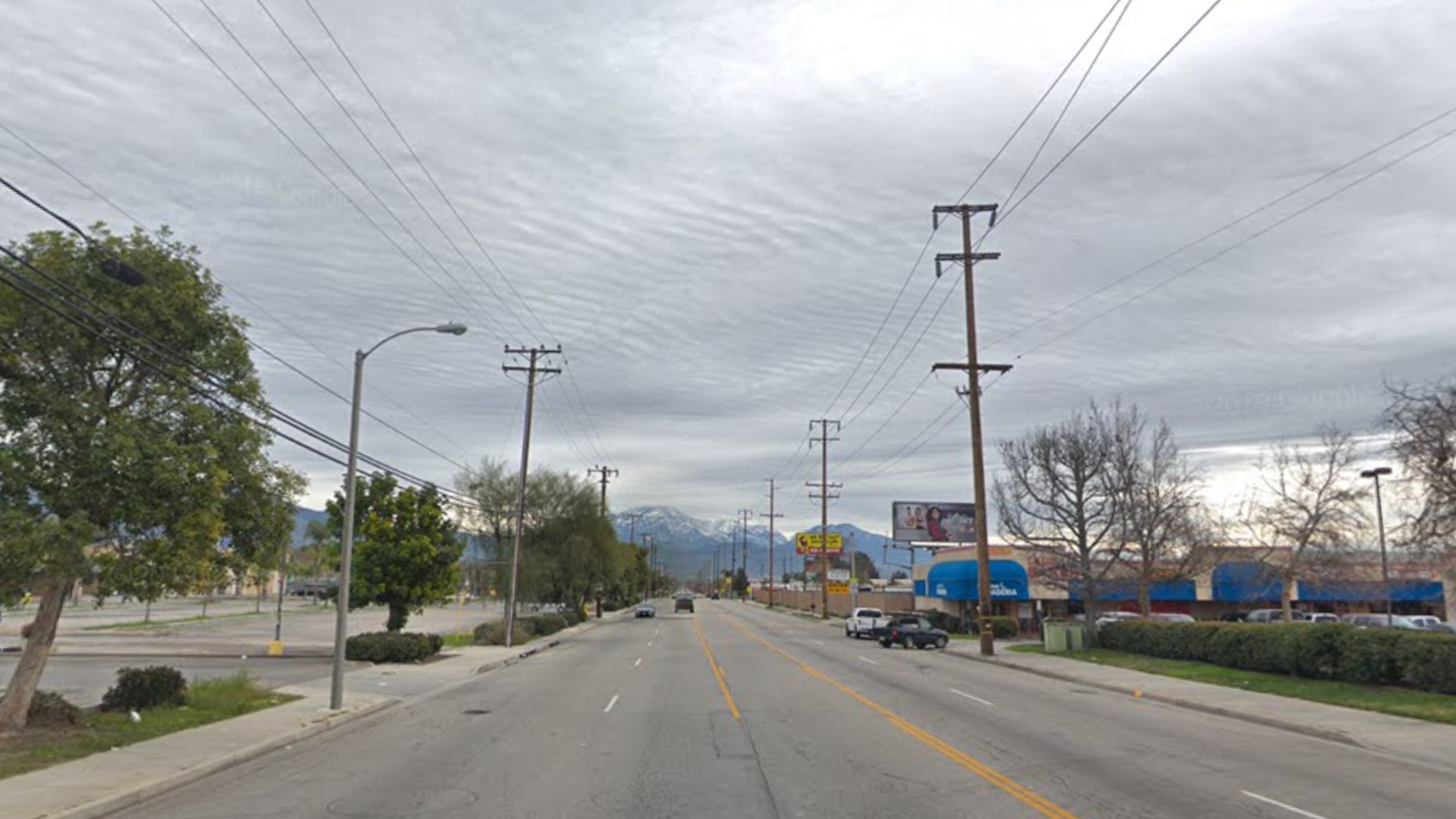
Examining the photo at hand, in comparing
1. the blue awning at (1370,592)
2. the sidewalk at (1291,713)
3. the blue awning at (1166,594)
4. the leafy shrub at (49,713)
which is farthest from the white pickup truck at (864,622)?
the leafy shrub at (49,713)

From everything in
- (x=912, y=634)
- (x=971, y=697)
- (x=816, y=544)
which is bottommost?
(x=912, y=634)

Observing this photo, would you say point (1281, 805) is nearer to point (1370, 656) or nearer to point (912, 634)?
point (1370, 656)

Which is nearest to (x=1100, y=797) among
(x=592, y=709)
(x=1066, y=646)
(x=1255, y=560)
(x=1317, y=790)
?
(x=1317, y=790)

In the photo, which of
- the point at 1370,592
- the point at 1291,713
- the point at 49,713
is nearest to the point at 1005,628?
the point at 1370,592

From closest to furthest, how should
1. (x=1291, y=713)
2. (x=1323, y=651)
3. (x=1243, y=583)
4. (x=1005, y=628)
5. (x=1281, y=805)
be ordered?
1. (x=1281, y=805)
2. (x=1291, y=713)
3. (x=1323, y=651)
4. (x=1243, y=583)
5. (x=1005, y=628)

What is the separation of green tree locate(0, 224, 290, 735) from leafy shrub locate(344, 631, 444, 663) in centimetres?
1562

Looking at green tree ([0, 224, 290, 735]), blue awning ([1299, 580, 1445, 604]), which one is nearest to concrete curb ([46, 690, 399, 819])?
green tree ([0, 224, 290, 735])

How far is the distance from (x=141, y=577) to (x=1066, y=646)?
103ft

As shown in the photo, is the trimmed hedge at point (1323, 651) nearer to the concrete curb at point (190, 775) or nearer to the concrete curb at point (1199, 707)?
the concrete curb at point (1199, 707)

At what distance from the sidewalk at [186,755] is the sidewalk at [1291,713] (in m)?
16.5

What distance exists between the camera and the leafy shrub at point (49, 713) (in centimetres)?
1491

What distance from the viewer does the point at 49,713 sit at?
15.1 m

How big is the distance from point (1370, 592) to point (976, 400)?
25678mm

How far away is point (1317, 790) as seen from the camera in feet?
35.6
